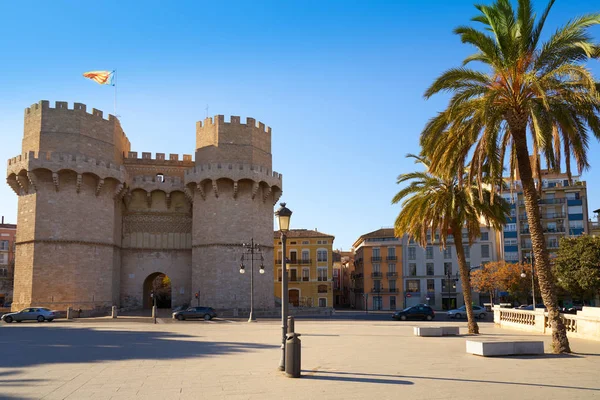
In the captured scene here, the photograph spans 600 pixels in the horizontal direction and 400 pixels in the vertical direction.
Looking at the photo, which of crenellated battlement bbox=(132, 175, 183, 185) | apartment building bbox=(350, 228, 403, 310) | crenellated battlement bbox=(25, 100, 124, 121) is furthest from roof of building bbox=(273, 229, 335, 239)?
crenellated battlement bbox=(25, 100, 124, 121)

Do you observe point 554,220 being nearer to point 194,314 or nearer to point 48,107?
point 194,314

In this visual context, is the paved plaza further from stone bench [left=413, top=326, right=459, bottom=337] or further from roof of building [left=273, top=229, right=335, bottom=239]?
roof of building [left=273, top=229, right=335, bottom=239]

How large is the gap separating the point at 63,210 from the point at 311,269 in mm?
31842

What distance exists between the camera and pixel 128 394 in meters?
9.70

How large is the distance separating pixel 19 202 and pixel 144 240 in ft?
33.1

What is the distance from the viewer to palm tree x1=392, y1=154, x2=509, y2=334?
882 inches

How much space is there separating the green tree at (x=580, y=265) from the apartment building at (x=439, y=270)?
15632mm

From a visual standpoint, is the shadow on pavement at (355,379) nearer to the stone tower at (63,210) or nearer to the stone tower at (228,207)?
the stone tower at (228,207)

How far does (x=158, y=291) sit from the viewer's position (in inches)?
2655

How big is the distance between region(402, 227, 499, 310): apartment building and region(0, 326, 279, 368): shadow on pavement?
148ft

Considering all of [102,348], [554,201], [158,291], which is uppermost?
[554,201]

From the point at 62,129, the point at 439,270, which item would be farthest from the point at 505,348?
the point at 439,270

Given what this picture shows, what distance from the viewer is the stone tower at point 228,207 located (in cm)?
4300

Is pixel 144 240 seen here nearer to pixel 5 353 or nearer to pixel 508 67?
pixel 5 353
